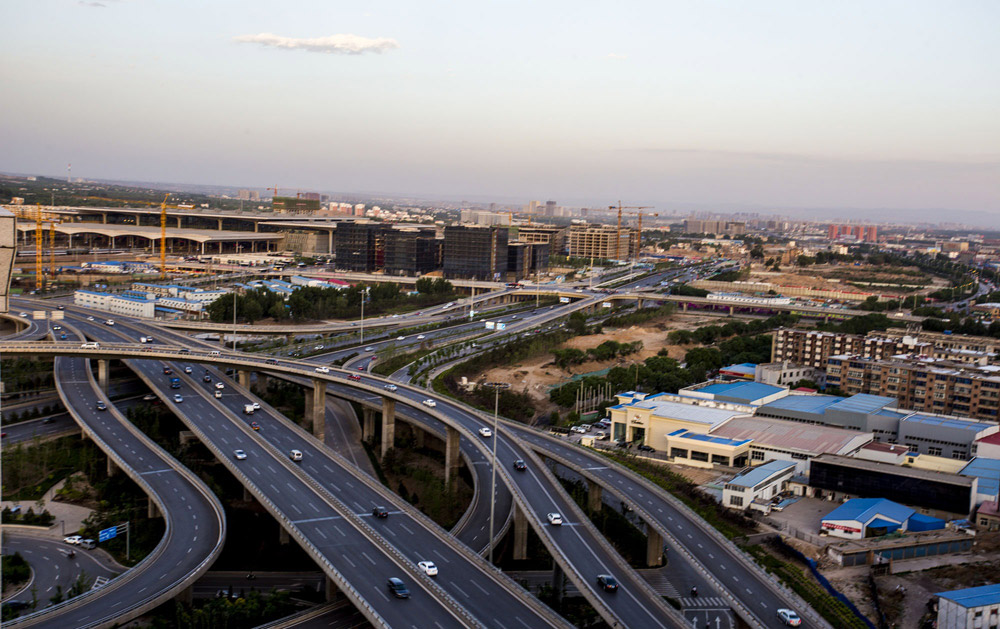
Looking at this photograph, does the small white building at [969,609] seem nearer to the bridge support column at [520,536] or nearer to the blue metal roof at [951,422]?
the bridge support column at [520,536]

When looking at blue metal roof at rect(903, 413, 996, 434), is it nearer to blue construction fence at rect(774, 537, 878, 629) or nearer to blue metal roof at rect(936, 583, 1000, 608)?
blue construction fence at rect(774, 537, 878, 629)

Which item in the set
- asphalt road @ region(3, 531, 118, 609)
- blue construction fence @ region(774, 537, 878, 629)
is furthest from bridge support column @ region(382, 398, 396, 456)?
blue construction fence @ region(774, 537, 878, 629)

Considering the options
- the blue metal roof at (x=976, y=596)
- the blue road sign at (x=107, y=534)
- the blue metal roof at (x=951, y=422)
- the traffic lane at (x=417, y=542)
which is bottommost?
the blue road sign at (x=107, y=534)

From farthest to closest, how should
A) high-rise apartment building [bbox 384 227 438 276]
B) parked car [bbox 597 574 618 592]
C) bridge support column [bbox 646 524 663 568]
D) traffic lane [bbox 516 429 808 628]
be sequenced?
high-rise apartment building [bbox 384 227 438 276]
bridge support column [bbox 646 524 663 568]
traffic lane [bbox 516 429 808 628]
parked car [bbox 597 574 618 592]

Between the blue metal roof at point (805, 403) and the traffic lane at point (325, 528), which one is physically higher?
the blue metal roof at point (805, 403)

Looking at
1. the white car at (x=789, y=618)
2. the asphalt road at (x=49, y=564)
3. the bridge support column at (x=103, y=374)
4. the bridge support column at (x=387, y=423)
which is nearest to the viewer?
the white car at (x=789, y=618)

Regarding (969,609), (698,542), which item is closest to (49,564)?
(698,542)

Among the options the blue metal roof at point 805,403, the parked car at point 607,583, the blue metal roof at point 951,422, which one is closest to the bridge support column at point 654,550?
the parked car at point 607,583
